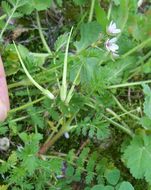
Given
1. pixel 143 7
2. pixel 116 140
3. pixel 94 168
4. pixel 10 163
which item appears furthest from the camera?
pixel 143 7

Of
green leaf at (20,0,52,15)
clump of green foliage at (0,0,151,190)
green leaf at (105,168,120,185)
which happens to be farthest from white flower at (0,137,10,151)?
green leaf at (20,0,52,15)

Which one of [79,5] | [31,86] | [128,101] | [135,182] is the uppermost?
[79,5]

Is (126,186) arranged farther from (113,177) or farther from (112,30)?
(112,30)

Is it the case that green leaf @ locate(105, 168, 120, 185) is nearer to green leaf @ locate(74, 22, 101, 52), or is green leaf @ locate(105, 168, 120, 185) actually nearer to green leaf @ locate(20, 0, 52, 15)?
green leaf @ locate(74, 22, 101, 52)

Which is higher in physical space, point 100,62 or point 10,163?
point 100,62

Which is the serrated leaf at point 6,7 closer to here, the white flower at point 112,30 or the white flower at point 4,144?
the white flower at point 112,30

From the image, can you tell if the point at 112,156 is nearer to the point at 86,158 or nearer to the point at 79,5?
the point at 86,158

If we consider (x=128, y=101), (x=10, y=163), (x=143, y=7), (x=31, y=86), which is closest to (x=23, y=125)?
(x=31, y=86)

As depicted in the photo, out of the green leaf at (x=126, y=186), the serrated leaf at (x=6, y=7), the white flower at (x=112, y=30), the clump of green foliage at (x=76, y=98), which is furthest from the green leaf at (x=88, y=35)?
the green leaf at (x=126, y=186)

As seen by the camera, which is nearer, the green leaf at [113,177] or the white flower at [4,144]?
the green leaf at [113,177]
